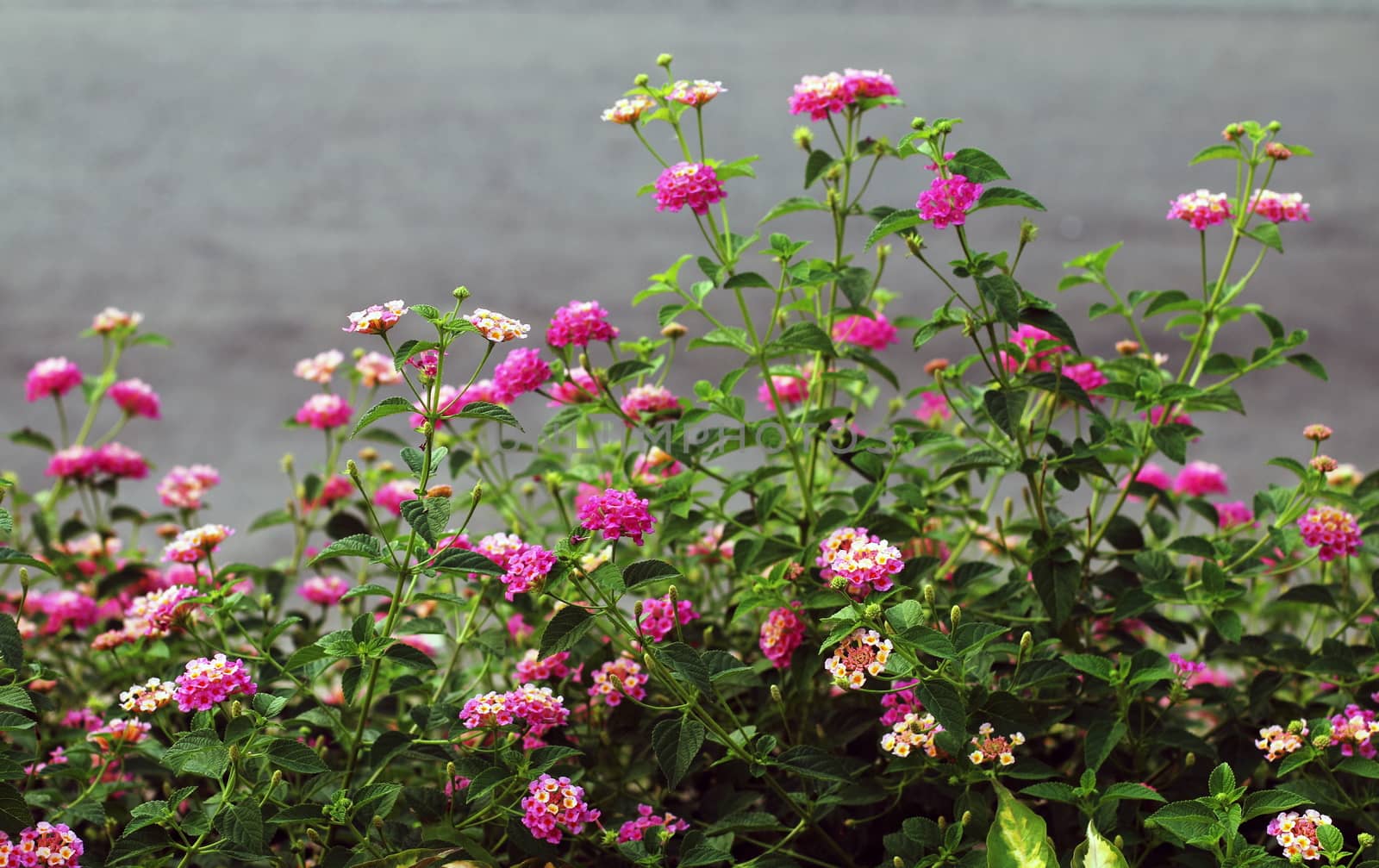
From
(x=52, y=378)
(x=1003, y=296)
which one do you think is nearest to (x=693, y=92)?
Answer: (x=1003, y=296)

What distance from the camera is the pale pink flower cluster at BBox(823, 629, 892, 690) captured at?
106 centimetres

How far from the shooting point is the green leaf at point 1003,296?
1.17m

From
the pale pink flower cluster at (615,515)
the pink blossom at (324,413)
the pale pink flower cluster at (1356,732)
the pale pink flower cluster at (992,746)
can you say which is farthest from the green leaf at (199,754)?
the pale pink flower cluster at (1356,732)

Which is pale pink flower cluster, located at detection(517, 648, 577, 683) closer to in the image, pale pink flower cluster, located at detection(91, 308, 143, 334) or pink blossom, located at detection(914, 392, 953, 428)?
pink blossom, located at detection(914, 392, 953, 428)

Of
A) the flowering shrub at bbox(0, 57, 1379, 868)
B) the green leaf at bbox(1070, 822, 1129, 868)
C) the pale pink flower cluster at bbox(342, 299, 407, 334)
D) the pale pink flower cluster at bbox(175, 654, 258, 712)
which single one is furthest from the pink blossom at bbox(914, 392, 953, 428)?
the pale pink flower cluster at bbox(175, 654, 258, 712)

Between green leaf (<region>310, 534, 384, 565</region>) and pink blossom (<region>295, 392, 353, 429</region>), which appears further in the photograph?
pink blossom (<region>295, 392, 353, 429</region>)

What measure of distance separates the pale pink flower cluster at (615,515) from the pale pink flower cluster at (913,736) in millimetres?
291

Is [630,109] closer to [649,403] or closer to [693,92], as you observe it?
[693,92]

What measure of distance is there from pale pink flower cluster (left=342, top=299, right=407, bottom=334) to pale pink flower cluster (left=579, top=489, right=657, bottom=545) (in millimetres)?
224

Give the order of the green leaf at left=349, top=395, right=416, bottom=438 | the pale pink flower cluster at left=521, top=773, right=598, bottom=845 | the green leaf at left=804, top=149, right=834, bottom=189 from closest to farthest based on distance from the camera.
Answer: the green leaf at left=349, top=395, right=416, bottom=438, the pale pink flower cluster at left=521, top=773, right=598, bottom=845, the green leaf at left=804, top=149, right=834, bottom=189

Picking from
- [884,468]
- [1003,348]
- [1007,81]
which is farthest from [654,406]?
[1007,81]

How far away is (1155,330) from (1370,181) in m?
1.69

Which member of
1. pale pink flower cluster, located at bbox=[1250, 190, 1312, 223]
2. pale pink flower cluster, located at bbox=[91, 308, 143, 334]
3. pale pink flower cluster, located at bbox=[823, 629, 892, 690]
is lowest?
pale pink flower cluster, located at bbox=[91, 308, 143, 334]

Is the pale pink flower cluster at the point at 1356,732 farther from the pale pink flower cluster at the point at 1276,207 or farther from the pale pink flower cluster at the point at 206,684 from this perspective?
the pale pink flower cluster at the point at 206,684
